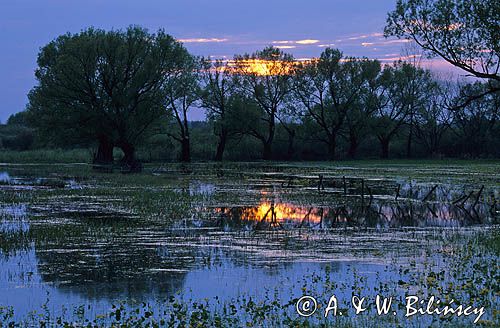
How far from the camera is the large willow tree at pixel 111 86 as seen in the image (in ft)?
257

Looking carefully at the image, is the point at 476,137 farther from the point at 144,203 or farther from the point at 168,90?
the point at 144,203

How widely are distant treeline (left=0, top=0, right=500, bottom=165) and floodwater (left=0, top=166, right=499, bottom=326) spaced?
3888cm

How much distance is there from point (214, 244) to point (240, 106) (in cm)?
8071

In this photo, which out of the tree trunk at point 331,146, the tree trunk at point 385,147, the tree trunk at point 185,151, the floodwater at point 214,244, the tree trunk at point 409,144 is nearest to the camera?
the floodwater at point 214,244

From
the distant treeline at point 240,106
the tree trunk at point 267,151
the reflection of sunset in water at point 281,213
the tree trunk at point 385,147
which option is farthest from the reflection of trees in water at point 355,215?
the tree trunk at point 385,147

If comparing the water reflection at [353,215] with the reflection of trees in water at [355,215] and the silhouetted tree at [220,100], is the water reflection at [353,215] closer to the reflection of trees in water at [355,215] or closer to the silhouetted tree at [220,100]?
the reflection of trees in water at [355,215]

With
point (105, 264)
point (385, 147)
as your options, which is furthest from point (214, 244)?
point (385, 147)

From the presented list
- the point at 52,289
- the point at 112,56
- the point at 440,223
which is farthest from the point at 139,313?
the point at 112,56

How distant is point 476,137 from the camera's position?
356 ft

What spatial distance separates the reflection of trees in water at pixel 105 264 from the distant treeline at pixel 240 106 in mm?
53681

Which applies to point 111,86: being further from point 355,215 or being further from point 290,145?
point 355,215

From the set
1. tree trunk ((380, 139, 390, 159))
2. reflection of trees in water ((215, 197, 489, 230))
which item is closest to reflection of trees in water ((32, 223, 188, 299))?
reflection of trees in water ((215, 197, 489, 230))

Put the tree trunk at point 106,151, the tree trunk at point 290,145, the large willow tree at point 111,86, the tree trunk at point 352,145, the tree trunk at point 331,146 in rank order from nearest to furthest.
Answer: the large willow tree at point 111,86 < the tree trunk at point 106,151 < the tree trunk at point 331,146 < the tree trunk at point 352,145 < the tree trunk at point 290,145

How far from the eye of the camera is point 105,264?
62.2 ft
